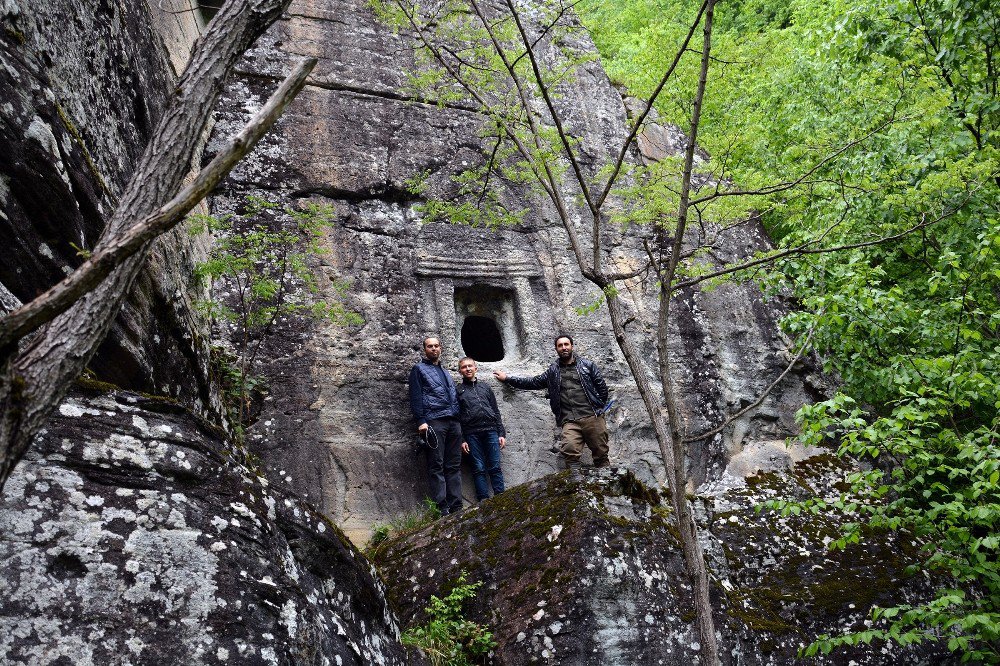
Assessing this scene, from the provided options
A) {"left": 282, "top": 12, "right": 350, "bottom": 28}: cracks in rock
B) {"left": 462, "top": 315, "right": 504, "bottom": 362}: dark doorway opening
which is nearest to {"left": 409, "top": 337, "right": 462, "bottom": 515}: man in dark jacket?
{"left": 462, "top": 315, "right": 504, "bottom": 362}: dark doorway opening

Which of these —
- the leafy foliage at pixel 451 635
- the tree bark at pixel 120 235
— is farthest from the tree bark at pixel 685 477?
the tree bark at pixel 120 235

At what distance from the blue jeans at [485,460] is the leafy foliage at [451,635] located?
97.2 inches

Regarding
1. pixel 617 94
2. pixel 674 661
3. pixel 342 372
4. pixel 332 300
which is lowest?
pixel 674 661

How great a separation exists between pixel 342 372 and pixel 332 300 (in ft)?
2.46

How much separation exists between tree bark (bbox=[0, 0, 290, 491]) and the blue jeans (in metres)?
5.20

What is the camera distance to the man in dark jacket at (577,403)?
7930 millimetres

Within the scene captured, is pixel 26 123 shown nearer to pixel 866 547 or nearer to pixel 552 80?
pixel 552 80

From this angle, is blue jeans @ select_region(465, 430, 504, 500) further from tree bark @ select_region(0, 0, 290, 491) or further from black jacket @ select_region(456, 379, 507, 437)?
tree bark @ select_region(0, 0, 290, 491)

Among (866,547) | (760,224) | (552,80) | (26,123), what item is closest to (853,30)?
(760,224)

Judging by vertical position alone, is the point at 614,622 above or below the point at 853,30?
below

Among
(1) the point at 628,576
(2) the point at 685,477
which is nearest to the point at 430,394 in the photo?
(1) the point at 628,576

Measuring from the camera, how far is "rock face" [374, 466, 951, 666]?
5.30 m

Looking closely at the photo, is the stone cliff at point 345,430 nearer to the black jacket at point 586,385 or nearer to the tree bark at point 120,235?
the black jacket at point 586,385

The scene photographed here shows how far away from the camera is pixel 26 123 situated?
429 centimetres
